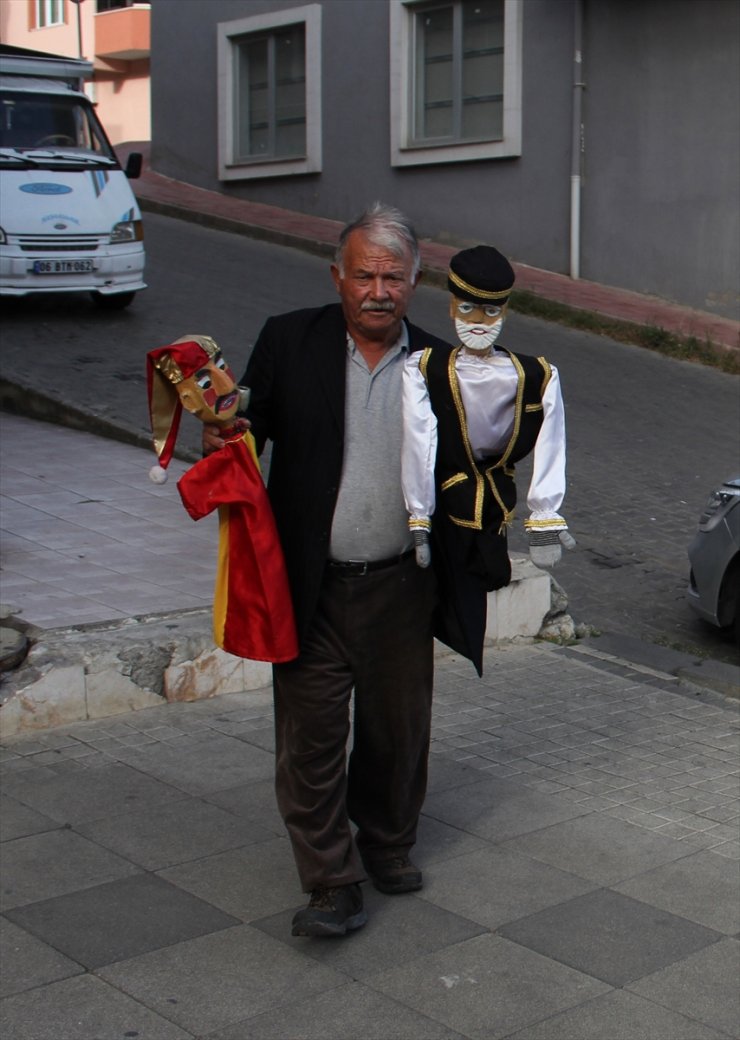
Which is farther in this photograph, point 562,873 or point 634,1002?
point 562,873

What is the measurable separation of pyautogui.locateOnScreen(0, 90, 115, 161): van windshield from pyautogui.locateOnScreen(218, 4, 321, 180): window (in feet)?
23.7

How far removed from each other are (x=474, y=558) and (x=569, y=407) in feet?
29.9

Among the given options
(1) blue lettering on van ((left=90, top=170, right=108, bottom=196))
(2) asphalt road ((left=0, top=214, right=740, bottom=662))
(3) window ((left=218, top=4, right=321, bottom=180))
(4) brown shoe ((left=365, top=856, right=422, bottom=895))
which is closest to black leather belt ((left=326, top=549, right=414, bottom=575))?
(4) brown shoe ((left=365, top=856, right=422, bottom=895))

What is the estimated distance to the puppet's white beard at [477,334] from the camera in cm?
393

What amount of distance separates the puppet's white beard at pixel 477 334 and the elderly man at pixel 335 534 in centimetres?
19

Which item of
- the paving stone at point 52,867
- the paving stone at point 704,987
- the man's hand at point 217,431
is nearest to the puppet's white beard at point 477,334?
the man's hand at point 217,431

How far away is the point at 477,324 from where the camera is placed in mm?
3938

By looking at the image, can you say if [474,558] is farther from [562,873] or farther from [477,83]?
[477,83]

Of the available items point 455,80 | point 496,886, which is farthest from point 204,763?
point 455,80

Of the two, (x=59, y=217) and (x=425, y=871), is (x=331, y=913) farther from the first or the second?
(x=59, y=217)

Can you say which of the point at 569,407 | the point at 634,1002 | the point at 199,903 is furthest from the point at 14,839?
the point at 569,407

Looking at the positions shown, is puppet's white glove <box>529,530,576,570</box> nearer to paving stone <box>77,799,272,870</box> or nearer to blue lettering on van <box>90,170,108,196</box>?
paving stone <box>77,799,272,870</box>

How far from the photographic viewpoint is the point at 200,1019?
3.58 metres

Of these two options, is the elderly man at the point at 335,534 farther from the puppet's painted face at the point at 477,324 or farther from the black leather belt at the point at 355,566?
the puppet's painted face at the point at 477,324
